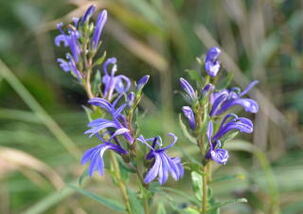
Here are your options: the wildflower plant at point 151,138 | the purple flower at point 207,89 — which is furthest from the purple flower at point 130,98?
the purple flower at point 207,89

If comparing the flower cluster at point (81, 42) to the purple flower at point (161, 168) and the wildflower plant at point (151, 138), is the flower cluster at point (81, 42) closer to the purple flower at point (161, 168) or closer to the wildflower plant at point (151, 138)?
the wildflower plant at point (151, 138)

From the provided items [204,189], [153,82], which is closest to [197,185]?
[204,189]

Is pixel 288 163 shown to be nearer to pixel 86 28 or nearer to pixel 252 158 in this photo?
pixel 252 158

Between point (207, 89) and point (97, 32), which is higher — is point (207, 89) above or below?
below

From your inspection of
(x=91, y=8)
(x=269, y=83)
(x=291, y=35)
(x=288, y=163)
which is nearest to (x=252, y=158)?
(x=288, y=163)

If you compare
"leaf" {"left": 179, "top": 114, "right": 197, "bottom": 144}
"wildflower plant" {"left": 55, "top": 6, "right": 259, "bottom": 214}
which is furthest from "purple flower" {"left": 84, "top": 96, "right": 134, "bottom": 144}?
"leaf" {"left": 179, "top": 114, "right": 197, "bottom": 144}

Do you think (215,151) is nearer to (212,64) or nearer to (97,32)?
(212,64)
